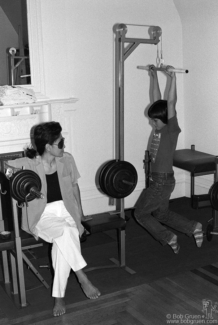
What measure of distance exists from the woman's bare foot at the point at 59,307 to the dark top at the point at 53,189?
0.67 metres

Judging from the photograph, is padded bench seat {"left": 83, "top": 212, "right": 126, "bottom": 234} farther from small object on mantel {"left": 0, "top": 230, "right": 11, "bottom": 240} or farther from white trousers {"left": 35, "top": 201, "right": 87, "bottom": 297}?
small object on mantel {"left": 0, "top": 230, "right": 11, "bottom": 240}

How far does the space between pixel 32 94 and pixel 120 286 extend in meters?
2.02

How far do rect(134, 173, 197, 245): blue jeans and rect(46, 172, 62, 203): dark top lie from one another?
883 millimetres

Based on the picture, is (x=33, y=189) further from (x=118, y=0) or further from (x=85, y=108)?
(x=118, y=0)

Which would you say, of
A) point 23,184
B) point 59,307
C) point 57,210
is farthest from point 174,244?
point 23,184

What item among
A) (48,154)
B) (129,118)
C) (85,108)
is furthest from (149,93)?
(48,154)

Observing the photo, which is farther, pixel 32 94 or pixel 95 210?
pixel 95 210

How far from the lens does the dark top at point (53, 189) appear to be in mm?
3250

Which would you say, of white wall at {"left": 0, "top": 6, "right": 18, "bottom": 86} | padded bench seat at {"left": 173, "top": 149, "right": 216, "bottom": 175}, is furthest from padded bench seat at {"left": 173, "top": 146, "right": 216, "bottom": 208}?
white wall at {"left": 0, "top": 6, "right": 18, "bottom": 86}

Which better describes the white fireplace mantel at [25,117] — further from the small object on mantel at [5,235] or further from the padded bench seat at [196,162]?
the small object on mantel at [5,235]

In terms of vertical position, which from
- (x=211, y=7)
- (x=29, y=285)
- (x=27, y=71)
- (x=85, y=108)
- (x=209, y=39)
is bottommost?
(x=29, y=285)

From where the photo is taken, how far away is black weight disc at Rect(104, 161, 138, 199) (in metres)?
3.38

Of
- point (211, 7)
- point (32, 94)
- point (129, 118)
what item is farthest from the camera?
point (129, 118)

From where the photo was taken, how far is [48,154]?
325 cm
